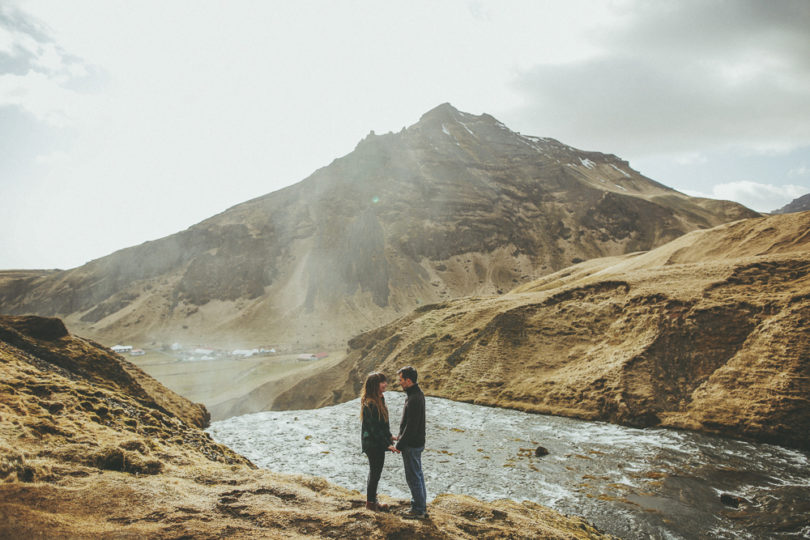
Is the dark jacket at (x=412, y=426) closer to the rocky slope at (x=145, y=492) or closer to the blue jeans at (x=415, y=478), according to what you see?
the blue jeans at (x=415, y=478)

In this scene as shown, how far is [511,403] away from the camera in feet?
64.4

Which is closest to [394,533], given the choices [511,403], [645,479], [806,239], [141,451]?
[141,451]

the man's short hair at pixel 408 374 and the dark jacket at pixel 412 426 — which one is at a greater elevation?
the man's short hair at pixel 408 374

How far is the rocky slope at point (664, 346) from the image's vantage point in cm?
1446

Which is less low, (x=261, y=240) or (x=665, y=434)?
(x=261, y=240)

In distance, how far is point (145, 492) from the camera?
19.7 feet

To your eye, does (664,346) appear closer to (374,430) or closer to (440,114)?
(374,430)

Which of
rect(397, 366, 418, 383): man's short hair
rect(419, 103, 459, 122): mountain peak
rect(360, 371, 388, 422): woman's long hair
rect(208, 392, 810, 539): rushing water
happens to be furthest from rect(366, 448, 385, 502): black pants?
rect(419, 103, 459, 122): mountain peak

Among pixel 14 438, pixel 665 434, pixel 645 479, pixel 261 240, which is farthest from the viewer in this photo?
pixel 261 240

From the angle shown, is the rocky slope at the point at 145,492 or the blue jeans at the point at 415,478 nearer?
the rocky slope at the point at 145,492

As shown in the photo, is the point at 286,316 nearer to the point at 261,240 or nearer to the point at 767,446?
the point at 261,240

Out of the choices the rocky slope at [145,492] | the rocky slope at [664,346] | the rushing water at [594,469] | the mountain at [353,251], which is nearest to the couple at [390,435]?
the rocky slope at [145,492]

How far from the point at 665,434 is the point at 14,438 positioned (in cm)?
1807

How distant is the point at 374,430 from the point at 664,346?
1652 centimetres
